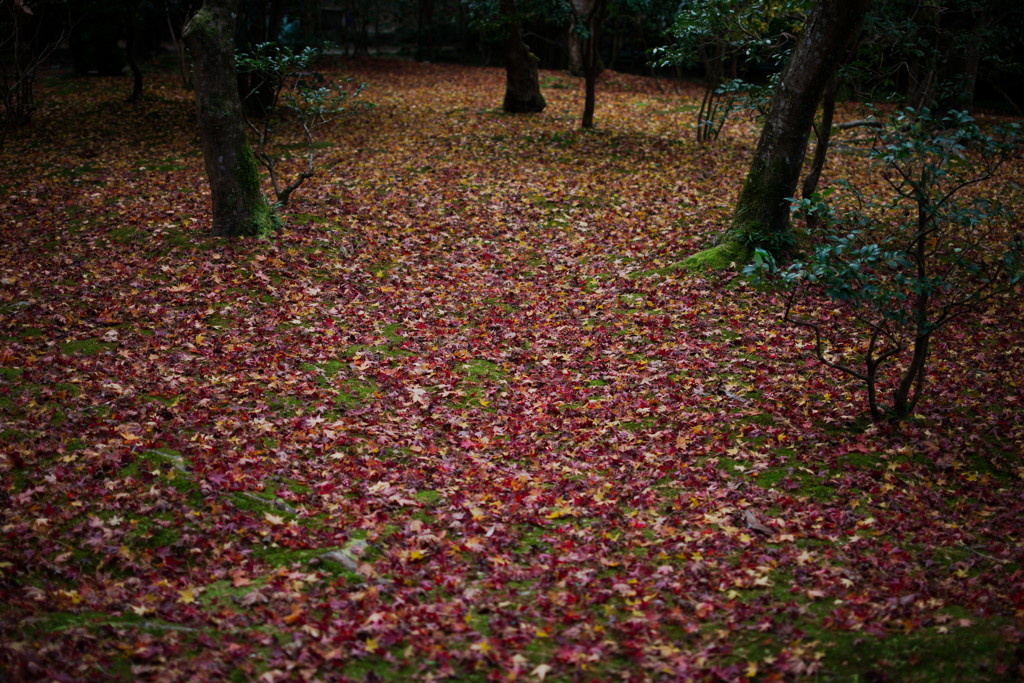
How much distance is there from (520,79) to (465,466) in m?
15.4

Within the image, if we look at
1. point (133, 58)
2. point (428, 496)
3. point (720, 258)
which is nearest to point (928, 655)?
point (428, 496)

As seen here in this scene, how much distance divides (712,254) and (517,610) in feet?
23.2

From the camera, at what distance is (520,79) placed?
1934 centimetres

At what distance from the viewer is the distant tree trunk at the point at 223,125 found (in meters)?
9.85

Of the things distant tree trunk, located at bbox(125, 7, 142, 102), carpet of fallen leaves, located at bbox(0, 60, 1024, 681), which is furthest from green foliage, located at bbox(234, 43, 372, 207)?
distant tree trunk, located at bbox(125, 7, 142, 102)

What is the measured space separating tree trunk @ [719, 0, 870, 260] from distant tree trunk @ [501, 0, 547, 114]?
1054 centimetres

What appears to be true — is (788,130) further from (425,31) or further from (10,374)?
(425,31)

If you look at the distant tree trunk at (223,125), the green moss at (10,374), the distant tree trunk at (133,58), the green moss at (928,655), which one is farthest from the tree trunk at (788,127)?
the distant tree trunk at (133,58)

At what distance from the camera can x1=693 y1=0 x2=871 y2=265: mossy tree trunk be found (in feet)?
29.6

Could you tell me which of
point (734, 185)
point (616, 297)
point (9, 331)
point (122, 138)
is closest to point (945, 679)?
point (616, 297)

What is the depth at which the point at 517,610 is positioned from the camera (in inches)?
184

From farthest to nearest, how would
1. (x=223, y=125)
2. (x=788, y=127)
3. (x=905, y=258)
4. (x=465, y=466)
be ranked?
(x=223, y=125), (x=788, y=127), (x=465, y=466), (x=905, y=258)

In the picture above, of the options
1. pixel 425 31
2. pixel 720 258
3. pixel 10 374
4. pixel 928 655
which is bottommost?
pixel 928 655

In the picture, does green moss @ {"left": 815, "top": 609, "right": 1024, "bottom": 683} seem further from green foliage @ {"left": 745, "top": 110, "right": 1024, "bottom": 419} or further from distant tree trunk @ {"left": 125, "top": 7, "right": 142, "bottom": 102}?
distant tree trunk @ {"left": 125, "top": 7, "right": 142, "bottom": 102}
